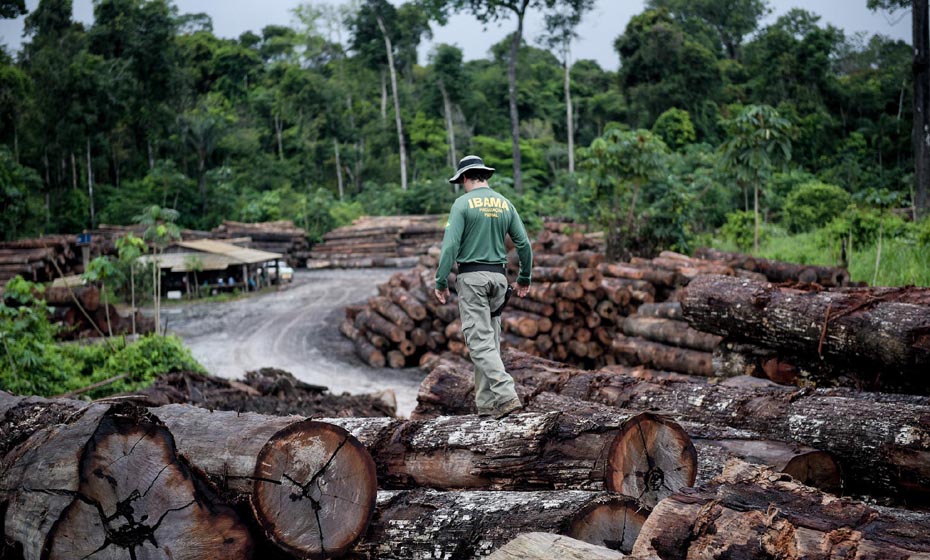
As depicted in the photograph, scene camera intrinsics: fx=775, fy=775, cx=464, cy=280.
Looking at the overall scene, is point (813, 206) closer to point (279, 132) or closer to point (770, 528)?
point (770, 528)

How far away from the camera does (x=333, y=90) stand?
167 ft

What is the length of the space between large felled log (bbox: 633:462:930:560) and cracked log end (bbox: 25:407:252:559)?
208 centimetres

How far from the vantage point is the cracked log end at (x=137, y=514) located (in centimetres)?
383

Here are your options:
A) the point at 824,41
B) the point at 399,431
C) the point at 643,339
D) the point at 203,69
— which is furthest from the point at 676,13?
the point at 399,431

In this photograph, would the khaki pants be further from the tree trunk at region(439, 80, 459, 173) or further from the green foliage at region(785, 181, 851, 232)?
the tree trunk at region(439, 80, 459, 173)

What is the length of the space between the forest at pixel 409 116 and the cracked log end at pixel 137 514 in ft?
65.6

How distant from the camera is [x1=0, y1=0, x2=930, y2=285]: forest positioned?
34.7 metres

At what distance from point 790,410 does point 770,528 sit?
8.76 ft

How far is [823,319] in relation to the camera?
7676 millimetres

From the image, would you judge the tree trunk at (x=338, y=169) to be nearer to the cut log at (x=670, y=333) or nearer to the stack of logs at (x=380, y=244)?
the stack of logs at (x=380, y=244)

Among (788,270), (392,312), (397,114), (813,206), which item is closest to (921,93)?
(813,206)

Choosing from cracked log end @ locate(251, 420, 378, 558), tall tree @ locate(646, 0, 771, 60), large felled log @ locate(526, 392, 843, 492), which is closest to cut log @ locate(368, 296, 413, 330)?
large felled log @ locate(526, 392, 843, 492)

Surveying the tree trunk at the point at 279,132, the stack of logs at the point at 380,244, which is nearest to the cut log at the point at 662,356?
the stack of logs at the point at 380,244

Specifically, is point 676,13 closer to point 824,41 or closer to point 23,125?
point 824,41
